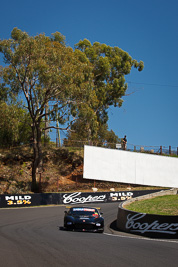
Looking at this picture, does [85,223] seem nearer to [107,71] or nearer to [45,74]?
[45,74]

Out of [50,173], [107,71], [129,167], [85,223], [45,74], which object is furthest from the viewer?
[107,71]

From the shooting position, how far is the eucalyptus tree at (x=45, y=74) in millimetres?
36281

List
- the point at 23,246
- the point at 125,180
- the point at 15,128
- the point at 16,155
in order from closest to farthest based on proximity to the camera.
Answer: the point at 23,246 → the point at 15,128 → the point at 125,180 → the point at 16,155

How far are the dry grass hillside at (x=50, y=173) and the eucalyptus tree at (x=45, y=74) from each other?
9182mm

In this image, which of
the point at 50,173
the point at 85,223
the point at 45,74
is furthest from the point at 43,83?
the point at 85,223

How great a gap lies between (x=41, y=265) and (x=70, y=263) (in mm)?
630

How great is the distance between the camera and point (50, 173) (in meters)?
47.0

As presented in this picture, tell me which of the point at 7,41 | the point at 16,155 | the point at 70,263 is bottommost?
the point at 70,263

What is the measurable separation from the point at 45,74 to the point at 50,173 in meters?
15.9

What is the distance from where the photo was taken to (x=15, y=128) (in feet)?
117

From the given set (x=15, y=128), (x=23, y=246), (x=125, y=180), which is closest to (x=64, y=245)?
(x=23, y=246)

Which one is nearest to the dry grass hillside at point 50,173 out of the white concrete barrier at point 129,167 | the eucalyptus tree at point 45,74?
the white concrete barrier at point 129,167

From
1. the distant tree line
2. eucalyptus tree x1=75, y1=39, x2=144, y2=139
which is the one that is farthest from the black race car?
eucalyptus tree x1=75, y1=39, x2=144, y2=139

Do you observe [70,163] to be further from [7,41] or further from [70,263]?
[70,263]
